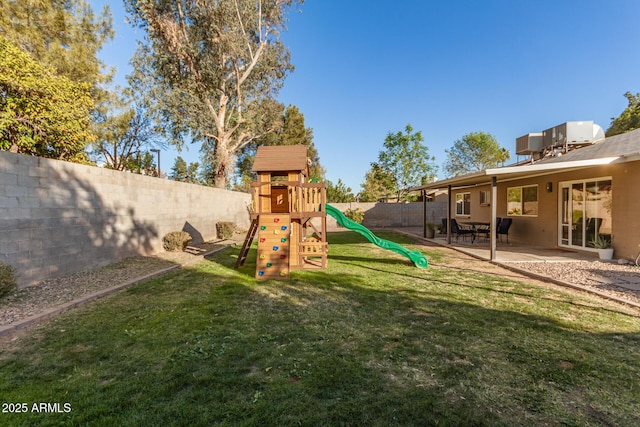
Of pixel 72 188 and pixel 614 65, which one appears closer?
pixel 72 188

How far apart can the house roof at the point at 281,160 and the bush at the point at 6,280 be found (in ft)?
16.6

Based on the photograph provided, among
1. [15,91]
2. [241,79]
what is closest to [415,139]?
[241,79]

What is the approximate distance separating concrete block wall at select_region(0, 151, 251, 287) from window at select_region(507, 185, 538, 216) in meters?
13.5

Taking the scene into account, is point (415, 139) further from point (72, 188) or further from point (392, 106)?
point (72, 188)

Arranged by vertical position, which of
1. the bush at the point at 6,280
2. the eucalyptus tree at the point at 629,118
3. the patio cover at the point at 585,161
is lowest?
the bush at the point at 6,280

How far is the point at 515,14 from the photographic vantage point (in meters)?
14.0

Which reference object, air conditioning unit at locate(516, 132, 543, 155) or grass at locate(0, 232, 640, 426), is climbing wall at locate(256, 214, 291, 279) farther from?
air conditioning unit at locate(516, 132, 543, 155)

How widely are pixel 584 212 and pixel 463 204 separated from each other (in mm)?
8381

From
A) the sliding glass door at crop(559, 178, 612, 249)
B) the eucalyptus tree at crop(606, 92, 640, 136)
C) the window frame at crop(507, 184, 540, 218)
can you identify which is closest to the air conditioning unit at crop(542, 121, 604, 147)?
the window frame at crop(507, 184, 540, 218)

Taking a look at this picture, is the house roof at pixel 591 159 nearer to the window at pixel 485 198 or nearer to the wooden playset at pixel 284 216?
the window at pixel 485 198

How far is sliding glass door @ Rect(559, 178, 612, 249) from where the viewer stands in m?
8.45

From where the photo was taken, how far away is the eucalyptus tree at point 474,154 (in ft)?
149

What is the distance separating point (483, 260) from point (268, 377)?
775 cm

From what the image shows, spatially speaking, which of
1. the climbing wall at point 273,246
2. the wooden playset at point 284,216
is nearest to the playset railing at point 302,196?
the wooden playset at point 284,216
